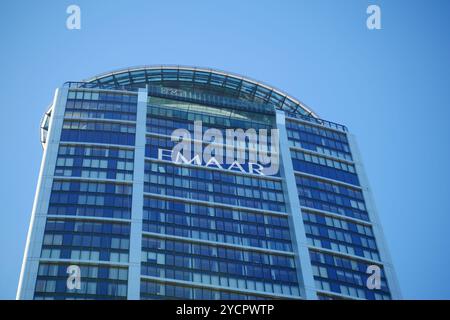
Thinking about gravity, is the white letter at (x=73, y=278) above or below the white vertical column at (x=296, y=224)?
below

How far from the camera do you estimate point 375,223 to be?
104938mm

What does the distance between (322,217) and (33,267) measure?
Result: 4214 centimetres

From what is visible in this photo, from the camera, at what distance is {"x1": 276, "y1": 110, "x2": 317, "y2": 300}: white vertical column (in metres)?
90.7

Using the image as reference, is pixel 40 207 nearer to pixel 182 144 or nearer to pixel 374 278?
pixel 182 144

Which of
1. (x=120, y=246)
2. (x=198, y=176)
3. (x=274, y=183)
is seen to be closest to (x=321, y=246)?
(x=274, y=183)

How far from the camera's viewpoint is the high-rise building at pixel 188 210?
3386 inches

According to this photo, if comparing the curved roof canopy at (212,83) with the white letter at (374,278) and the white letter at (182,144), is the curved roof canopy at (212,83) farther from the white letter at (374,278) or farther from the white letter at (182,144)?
the white letter at (374,278)

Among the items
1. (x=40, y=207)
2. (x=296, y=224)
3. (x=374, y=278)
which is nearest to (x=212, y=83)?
(x=296, y=224)

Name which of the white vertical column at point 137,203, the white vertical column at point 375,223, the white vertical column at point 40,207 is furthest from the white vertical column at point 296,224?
the white vertical column at point 40,207

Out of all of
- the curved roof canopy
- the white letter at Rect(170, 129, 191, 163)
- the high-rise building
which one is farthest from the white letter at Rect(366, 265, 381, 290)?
the curved roof canopy

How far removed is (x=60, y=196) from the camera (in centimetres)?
9256

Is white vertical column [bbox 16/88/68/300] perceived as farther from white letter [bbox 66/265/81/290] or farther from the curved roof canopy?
the curved roof canopy

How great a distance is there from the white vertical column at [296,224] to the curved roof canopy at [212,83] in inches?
456

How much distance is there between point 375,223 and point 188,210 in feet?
97.4
